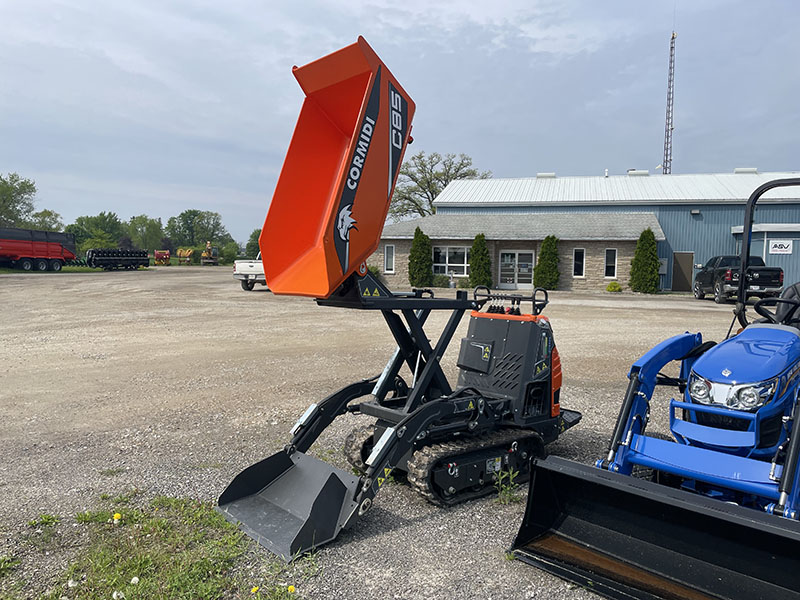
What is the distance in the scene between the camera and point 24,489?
4625 mm

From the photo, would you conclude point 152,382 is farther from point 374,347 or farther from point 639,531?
point 639,531

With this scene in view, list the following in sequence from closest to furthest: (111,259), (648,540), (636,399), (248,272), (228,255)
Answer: (648,540) → (636,399) → (248,272) → (111,259) → (228,255)

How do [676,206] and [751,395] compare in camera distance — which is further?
[676,206]

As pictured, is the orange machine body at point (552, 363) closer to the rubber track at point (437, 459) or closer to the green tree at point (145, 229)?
the rubber track at point (437, 459)

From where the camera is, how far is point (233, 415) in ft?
22.2

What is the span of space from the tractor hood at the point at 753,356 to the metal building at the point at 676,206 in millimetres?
27310

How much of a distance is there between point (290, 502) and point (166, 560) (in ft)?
2.86

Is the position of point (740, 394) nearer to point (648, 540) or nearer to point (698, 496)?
point (698, 496)

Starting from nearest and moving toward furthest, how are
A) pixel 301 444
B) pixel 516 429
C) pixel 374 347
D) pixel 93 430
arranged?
pixel 301 444, pixel 516 429, pixel 93 430, pixel 374 347

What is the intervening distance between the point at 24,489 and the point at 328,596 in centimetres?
297

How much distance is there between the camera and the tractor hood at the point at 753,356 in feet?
11.9

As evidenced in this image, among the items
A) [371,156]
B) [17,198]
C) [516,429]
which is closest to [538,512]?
[516,429]

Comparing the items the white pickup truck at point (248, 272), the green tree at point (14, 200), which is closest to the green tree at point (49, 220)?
the green tree at point (14, 200)

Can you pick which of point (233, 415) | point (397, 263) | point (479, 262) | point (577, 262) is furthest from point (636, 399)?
point (397, 263)
